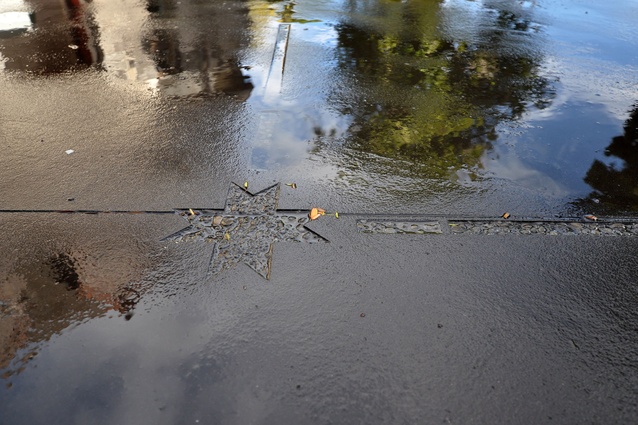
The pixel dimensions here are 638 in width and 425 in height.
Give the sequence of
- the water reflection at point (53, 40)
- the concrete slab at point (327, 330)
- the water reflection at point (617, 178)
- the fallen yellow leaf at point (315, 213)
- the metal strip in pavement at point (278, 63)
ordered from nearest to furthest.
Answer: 1. the concrete slab at point (327, 330)
2. the fallen yellow leaf at point (315, 213)
3. the water reflection at point (617, 178)
4. the metal strip in pavement at point (278, 63)
5. the water reflection at point (53, 40)

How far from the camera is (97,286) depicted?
2736 millimetres

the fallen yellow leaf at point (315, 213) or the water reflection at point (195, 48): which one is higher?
the water reflection at point (195, 48)

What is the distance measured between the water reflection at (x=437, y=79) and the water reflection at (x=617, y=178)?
846mm

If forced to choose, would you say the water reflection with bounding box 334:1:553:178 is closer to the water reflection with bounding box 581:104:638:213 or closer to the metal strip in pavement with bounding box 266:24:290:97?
the metal strip in pavement with bounding box 266:24:290:97

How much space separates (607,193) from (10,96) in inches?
223

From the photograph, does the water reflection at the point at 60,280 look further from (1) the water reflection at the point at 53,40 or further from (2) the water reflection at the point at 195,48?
(1) the water reflection at the point at 53,40

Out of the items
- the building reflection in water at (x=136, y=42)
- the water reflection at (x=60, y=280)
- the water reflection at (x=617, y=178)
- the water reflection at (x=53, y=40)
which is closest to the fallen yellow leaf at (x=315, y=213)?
the water reflection at (x=60, y=280)

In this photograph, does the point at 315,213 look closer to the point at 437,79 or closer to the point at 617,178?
the point at 617,178

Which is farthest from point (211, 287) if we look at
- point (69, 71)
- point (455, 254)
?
point (69, 71)

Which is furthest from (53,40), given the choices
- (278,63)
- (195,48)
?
(278,63)

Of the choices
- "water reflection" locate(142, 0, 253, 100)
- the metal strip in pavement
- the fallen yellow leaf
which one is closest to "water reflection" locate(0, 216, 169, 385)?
the fallen yellow leaf

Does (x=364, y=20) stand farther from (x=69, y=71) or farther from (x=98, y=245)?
(x=98, y=245)

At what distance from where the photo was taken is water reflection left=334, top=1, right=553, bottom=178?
4.07 metres

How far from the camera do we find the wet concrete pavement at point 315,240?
7.39 ft
